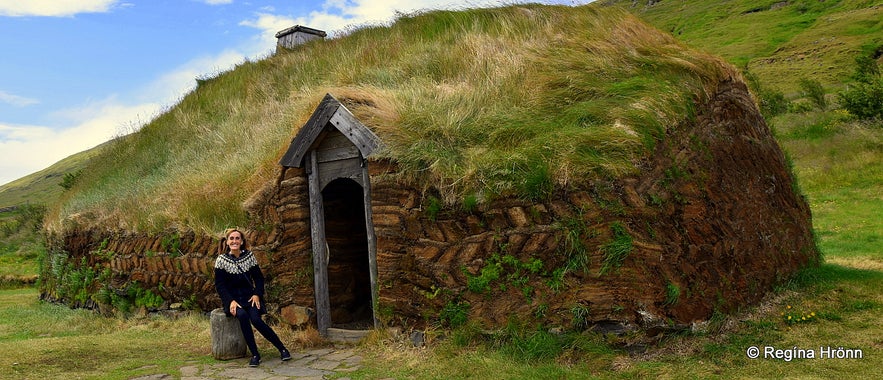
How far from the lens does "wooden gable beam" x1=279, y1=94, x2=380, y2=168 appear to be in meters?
7.20

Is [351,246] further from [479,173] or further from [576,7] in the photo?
[576,7]

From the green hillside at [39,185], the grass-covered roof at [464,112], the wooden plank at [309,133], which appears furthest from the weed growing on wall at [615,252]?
the green hillside at [39,185]

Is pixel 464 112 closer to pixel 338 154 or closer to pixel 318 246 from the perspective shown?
pixel 338 154

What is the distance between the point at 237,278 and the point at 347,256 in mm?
2249

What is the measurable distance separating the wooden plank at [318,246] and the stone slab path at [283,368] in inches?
30.9

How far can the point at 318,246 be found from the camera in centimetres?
795

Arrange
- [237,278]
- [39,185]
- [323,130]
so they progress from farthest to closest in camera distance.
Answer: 1. [39,185]
2. [323,130]
3. [237,278]

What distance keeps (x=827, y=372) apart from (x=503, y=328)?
287 centimetres

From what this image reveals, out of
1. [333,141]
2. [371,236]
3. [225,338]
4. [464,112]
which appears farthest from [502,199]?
[225,338]

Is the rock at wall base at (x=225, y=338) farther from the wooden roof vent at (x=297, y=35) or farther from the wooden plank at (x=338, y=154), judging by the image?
the wooden roof vent at (x=297, y=35)

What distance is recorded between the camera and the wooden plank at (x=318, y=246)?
26.0ft

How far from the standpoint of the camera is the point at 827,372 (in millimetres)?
5430

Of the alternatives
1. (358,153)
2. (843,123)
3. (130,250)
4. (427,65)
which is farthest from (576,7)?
(843,123)

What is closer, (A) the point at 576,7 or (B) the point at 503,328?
(B) the point at 503,328
